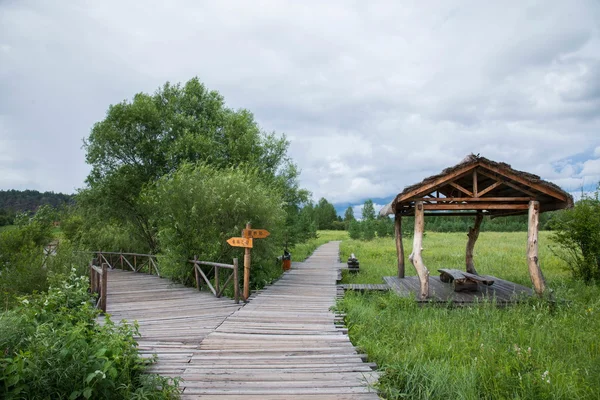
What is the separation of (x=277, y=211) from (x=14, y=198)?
4859 cm

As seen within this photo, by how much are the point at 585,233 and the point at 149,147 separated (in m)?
19.0

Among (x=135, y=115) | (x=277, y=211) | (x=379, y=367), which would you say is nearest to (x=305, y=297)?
(x=277, y=211)

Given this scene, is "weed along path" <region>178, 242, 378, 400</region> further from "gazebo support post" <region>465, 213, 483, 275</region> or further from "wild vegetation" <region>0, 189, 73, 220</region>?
"wild vegetation" <region>0, 189, 73, 220</region>

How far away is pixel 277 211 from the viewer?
41.2 feet

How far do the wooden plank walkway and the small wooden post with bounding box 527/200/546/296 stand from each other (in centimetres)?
696

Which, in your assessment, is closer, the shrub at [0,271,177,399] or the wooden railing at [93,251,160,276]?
the shrub at [0,271,177,399]

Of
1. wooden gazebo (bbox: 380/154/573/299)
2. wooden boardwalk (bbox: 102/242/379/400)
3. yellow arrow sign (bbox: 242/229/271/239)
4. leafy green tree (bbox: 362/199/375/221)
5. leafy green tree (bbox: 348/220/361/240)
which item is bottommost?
wooden boardwalk (bbox: 102/242/379/400)

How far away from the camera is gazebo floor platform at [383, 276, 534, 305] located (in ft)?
28.4

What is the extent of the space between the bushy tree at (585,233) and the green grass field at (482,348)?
97.0 inches

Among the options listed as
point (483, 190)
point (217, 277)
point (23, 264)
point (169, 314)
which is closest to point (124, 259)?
point (23, 264)

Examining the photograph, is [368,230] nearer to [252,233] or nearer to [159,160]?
[159,160]

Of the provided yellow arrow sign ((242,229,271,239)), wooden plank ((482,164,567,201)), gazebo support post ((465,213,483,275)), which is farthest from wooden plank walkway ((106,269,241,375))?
gazebo support post ((465,213,483,275))

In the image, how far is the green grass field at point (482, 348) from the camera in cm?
421

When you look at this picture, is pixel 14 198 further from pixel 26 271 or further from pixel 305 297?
pixel 305 297
